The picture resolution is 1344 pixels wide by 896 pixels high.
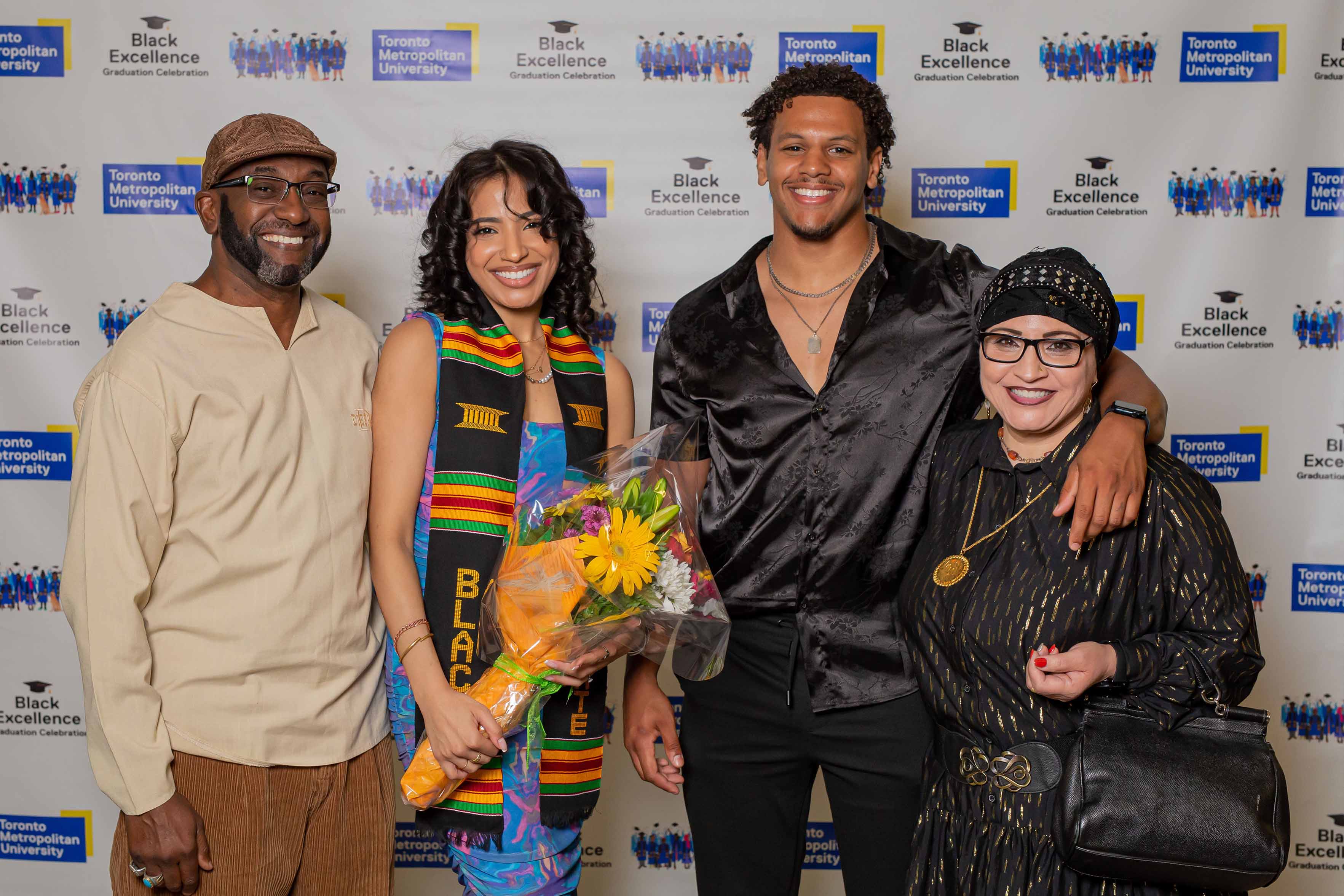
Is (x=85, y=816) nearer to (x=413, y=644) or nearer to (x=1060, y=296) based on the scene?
(x=413, y=644)

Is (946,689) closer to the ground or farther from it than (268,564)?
closer to the ground

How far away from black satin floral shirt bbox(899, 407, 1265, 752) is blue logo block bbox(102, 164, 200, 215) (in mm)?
2795

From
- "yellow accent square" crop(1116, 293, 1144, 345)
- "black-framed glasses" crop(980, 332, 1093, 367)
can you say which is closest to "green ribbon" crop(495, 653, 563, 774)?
"black-framed glasses" crop(980, 332, 1093, 367)

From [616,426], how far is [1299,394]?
2440 millimetres

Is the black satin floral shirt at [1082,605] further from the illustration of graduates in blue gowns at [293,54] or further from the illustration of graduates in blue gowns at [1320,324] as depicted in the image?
the illustration of graduates in blue gowns at [293,54]

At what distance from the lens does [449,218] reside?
76.2 inches

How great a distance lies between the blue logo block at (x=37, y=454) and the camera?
3143mm

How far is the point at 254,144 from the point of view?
185 cm

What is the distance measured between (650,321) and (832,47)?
106 cm

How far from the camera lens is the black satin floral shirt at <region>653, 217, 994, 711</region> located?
6.37 ft

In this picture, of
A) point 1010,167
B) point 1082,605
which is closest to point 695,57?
point 1010,167

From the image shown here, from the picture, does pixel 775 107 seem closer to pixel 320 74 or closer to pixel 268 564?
pixel 268 564

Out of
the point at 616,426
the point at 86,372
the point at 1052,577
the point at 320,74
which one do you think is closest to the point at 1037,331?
the point at 1052,577

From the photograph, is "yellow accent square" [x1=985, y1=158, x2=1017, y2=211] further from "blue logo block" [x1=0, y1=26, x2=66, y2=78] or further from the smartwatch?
"blue logo block" [x1=0, y1=26, x2=66, y2=78]
